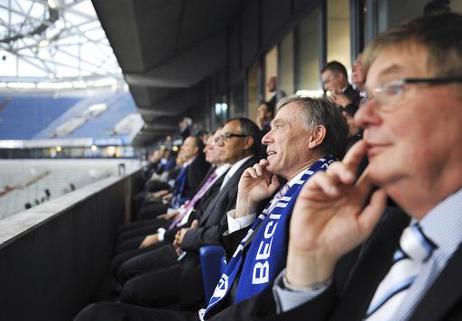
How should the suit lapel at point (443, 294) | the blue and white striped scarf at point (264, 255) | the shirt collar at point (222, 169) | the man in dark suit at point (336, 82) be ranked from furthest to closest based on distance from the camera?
the shirt collar at point (222, 169)
the man in dark suit at point (336, 82)
the blue and white striped scarf at point (264, 255)
the suit lapel at point (443, 294)

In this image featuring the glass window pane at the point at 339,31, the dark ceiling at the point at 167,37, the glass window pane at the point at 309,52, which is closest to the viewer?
the glass window pane at the point at 339,31

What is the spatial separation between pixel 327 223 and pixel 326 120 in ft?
2.95

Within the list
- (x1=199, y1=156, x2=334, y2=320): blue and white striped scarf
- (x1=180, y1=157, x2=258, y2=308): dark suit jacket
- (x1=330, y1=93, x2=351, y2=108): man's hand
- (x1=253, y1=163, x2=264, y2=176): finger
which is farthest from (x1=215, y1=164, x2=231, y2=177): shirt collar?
(x1=199, y1=156, x2=334, y2=320): blue and white striped scarf

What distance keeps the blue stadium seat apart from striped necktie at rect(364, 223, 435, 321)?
1.31 metres

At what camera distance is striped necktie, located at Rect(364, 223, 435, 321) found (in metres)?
0.79

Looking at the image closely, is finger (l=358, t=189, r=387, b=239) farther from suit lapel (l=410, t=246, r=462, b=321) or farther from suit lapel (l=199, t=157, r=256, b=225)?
suit lapel (l=199, t=157, r=256, b=225)

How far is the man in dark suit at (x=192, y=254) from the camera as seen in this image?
7.79ft

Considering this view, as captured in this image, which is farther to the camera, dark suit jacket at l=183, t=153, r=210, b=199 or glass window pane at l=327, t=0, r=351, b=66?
dark suit jacket at l=183, t=153, r=210, b=199

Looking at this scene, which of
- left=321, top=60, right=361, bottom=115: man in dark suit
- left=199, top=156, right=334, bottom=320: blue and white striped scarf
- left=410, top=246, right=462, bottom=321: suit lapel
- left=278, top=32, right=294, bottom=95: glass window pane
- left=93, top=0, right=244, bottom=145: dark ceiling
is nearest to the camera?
left=410, top=246, right=462, bottom=321: suit lapel

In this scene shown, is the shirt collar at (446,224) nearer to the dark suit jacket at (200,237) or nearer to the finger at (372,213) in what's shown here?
the finger at (372,213)

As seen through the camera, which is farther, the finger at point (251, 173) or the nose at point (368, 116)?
the finger at point (251, 173)

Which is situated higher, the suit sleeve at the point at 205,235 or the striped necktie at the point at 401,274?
the striped necktie at the point at 401,274

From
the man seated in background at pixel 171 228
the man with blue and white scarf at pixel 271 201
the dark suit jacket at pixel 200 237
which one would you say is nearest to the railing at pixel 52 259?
the man seated in background at pixel 171 228

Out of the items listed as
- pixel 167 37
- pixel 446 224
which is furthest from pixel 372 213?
pixel 167 37
